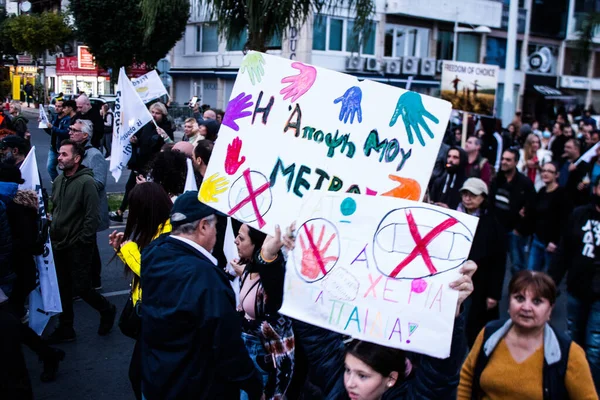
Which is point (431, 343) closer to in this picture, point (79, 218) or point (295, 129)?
point (295, 129)

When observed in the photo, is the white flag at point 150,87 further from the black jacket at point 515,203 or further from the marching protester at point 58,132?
the black jacket at point 515,203

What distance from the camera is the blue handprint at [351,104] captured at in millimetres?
3244

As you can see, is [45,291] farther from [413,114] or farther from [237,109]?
[413,114]

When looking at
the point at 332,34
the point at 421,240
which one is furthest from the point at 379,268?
the point at 332,34

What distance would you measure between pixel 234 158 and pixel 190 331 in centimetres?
98

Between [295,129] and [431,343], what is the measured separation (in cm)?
133

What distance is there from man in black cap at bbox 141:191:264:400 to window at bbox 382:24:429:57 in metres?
30.1

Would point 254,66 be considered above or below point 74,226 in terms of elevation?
above

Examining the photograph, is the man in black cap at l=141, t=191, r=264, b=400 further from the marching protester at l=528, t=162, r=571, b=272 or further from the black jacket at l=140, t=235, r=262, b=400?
the marching protester at l=528, t=162, r=571, b=272

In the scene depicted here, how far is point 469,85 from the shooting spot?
44.1 ft

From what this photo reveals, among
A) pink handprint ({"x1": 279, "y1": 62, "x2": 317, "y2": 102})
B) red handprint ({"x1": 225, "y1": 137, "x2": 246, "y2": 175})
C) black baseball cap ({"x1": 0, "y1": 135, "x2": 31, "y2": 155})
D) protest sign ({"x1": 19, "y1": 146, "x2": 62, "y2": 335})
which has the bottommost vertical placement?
protest sign ({"x1": 19, "y1": 146, "x2": 62, "y2": 335})

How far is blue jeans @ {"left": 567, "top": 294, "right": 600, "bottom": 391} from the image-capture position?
477cm

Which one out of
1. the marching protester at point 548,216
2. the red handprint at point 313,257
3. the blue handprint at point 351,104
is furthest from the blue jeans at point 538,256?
the red handprint at point 313,257

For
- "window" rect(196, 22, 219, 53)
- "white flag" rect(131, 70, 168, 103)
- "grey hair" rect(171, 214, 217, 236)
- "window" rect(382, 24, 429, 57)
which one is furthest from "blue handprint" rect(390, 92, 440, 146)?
"window" rect(196, 22, 219, 53)
